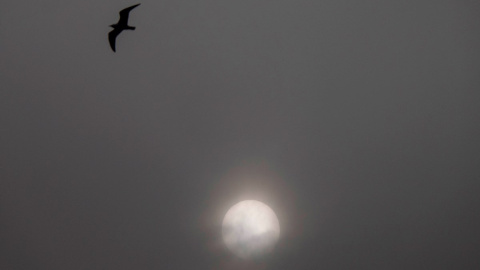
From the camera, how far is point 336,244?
86.1 feet

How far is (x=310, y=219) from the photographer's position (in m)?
26.7

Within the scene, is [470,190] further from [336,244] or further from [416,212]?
[336,244]

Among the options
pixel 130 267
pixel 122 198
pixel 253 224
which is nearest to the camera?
pixel 130 267

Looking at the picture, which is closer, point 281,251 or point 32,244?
point 32,244

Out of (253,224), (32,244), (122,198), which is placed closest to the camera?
(32,244)

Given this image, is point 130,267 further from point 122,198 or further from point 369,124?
point 369,124

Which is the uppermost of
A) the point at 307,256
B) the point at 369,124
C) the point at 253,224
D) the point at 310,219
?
the point at 369,124

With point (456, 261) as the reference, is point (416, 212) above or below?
above

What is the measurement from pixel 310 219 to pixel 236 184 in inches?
189

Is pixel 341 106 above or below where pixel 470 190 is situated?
above

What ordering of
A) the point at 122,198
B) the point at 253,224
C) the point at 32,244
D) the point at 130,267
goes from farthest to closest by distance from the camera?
1. the point at 253,224
2. the point at 122,198
3. the point at 130,267
4. the point at 32,244

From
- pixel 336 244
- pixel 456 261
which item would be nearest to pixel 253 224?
pixel 336 244

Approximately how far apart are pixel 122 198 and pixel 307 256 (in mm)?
10986

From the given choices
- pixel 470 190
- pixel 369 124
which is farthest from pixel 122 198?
pixel 470 190
